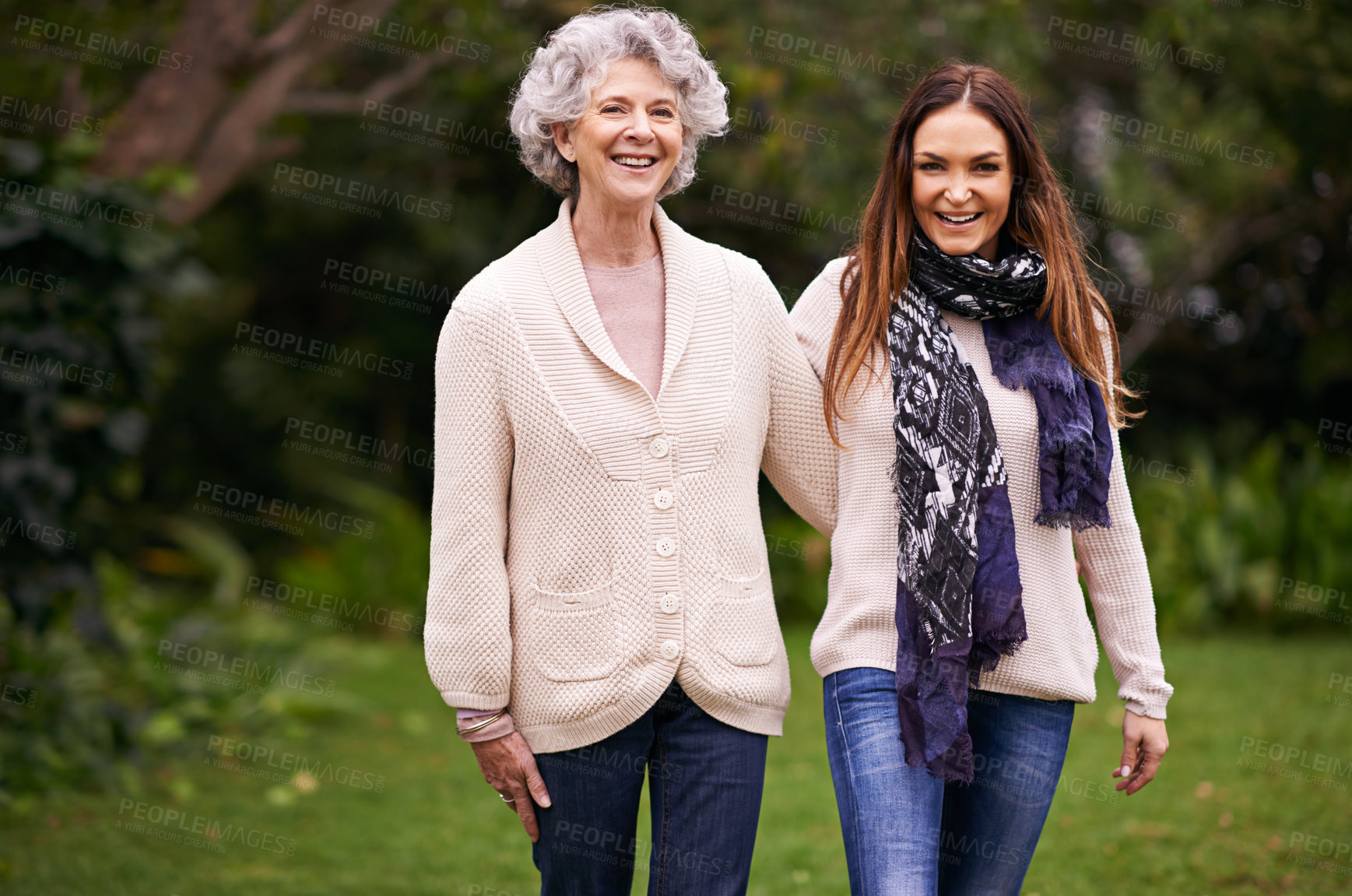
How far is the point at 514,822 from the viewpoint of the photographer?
4766 millimetres

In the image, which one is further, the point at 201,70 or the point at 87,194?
the point at 201,70

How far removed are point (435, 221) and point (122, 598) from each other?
4.35m

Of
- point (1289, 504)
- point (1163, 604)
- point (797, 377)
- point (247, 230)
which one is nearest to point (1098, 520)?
point (797, 377)

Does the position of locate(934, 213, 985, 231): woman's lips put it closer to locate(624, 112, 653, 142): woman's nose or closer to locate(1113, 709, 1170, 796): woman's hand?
locate(624, 112, 653, 142): woman's nose

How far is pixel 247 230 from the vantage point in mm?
10727

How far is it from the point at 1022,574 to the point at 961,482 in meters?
0.23

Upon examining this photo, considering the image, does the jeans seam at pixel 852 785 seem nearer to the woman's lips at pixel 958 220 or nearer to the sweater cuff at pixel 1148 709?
the sweater cuff at pixel 1148 709

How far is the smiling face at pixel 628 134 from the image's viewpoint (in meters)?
2.23

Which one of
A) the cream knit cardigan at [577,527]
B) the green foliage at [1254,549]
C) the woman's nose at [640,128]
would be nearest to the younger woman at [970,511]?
the cream knit cardigan at [577,527]

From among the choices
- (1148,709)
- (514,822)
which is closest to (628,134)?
(1148,709)

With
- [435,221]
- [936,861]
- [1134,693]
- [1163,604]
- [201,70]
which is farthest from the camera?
[435,221]

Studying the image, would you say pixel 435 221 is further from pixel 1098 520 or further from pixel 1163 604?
pixel 1098 520

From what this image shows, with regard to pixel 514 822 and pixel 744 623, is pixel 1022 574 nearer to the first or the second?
pixel 744 623

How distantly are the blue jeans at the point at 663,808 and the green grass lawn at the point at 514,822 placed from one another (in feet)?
6.17
